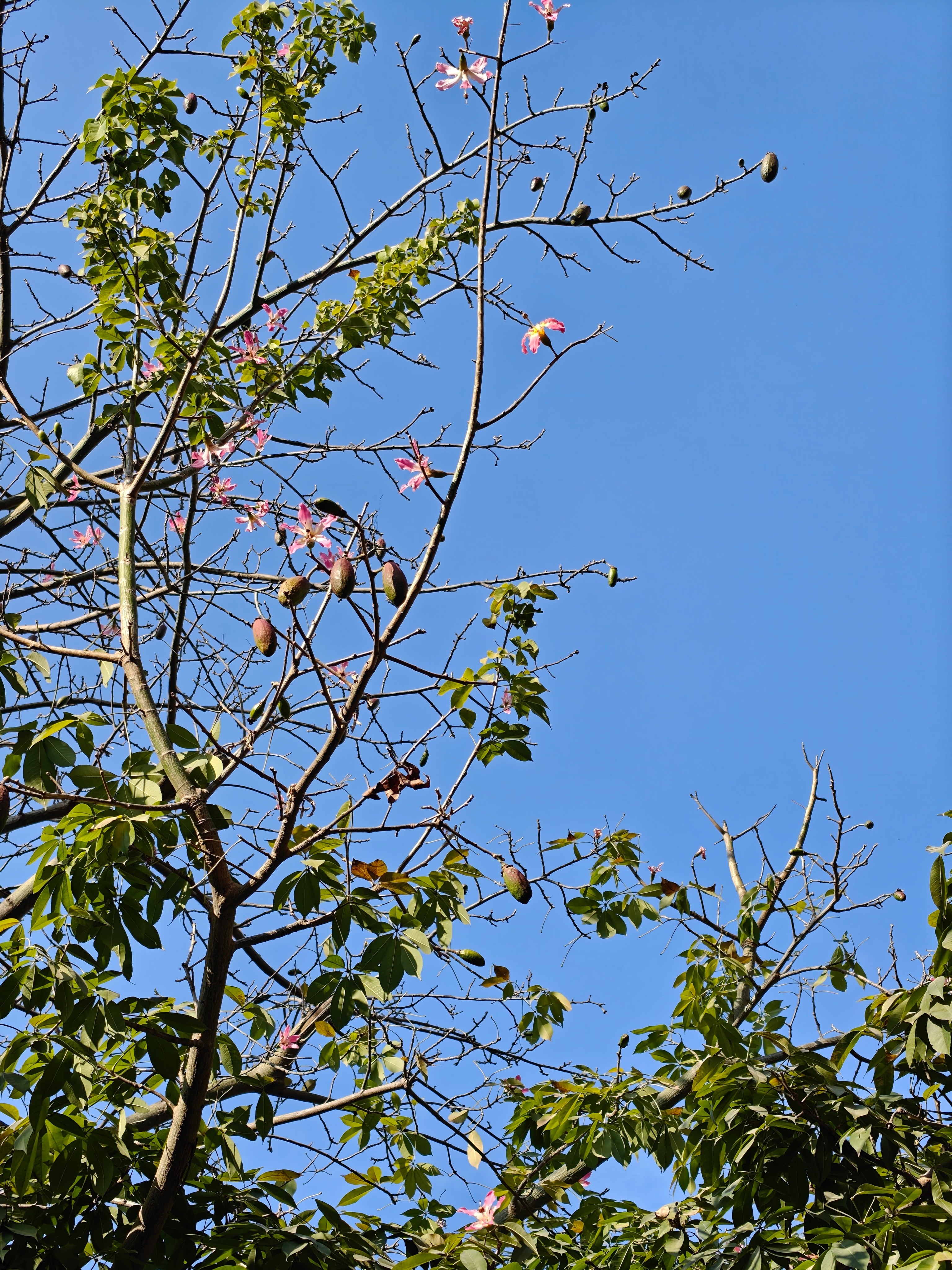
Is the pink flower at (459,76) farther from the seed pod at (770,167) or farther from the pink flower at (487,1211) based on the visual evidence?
the pink flower at (487,1211)

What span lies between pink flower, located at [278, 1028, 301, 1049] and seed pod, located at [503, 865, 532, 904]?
899 millimetres

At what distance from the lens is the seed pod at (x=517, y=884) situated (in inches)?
80.9

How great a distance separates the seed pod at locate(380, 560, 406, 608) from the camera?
5.29 feet

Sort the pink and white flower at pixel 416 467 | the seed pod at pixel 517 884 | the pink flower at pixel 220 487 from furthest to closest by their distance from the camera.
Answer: the pink flower at pixel 220 487
the seed pod at pixel 517 884
the pink and white flower at pixel 416 467

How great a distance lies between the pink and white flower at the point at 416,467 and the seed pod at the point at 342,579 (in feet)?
0.62

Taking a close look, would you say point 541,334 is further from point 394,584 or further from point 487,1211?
point 487,1211

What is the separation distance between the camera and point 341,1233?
1.87 m

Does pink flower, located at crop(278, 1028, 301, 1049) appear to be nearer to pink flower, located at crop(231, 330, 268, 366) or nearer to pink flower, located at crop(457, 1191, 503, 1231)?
pink flower, located at crop(457, 1191, 503, 1231)

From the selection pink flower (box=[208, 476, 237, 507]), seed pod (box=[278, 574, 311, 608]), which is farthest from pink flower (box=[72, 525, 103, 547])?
seed pod (box=[278, 574, 311, 608])

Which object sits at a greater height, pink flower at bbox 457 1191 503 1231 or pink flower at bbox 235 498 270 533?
pink flower at bbox 235 498 270 533

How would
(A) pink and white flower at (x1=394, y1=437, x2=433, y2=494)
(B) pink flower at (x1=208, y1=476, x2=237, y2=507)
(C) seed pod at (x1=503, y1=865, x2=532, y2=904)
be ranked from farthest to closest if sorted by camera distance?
(B) pink flower at (x1=208, y1=476, x2=237, y2=507)
(C) seed pod at (x1=503, y1=865, x2=532, y2=904)
(A) pink and white flower at (x1=394, y1=437, x2=433, y2=494)

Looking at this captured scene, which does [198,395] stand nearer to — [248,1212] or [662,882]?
[662,882]

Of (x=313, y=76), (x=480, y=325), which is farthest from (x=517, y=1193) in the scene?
(x=313, y=76)

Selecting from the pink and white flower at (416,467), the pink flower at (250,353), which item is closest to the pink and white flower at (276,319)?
the pink flower at (250,353)
